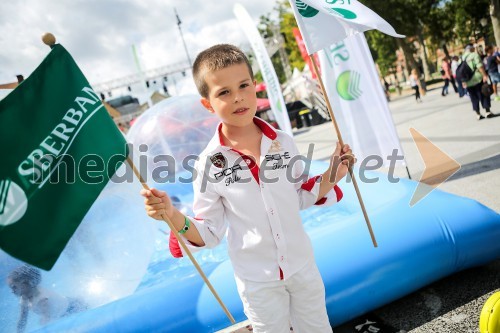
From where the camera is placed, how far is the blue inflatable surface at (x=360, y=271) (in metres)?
2.58

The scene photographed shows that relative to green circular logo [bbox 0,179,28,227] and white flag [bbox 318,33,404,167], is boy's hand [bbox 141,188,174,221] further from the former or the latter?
white flag [bbox 318,33,404,167]

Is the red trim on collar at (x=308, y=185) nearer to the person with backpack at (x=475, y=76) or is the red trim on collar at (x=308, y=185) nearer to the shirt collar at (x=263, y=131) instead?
the shirt collar at (x=263, y=131)

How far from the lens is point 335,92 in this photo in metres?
4.75

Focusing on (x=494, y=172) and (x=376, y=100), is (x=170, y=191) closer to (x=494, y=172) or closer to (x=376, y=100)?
(x=376, y=100)

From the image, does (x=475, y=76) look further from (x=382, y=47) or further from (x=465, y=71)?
(x=382, y=47)

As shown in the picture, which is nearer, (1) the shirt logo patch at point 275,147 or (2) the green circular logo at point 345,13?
(1) the shirt logo patch at point 275,147

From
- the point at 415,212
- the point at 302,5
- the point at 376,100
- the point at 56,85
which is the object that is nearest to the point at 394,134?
the point at 376,100

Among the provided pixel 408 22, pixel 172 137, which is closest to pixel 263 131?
pixel 172 137

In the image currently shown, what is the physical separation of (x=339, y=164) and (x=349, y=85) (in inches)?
123

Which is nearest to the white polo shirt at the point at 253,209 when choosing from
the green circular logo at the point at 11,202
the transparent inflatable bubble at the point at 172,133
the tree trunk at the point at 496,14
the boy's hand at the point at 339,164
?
the boy's hand at the point at 339,164

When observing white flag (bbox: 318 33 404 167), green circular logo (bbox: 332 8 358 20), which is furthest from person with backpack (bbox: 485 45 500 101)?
green circular logo (bbox: 332 8 358 20)

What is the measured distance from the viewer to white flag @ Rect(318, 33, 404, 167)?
4605mm

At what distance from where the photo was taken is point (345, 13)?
7.74 feet

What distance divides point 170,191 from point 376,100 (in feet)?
14.3
